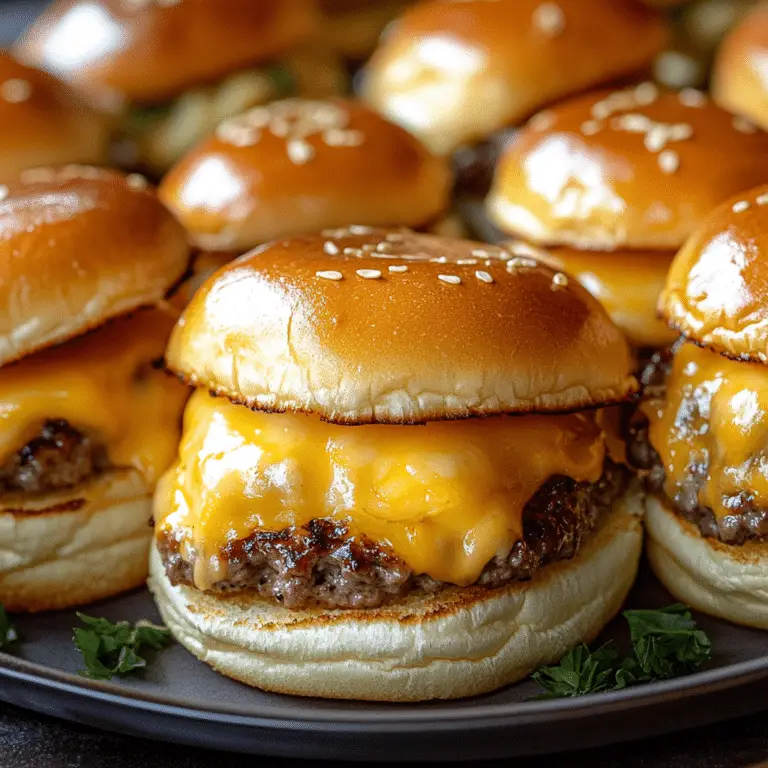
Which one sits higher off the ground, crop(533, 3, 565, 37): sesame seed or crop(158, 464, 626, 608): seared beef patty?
crop(533, 3, 565, 37): sesame seed

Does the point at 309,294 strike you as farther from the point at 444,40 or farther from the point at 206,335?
the point at 444,40

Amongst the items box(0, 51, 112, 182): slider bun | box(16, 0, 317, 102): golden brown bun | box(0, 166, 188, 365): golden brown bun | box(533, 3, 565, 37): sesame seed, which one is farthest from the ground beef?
box(16, 0, 317, 102): golden brown bun

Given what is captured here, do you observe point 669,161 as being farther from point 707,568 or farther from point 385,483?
point 385,483

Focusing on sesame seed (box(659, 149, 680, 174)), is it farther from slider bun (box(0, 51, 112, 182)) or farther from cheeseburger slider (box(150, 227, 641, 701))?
→ slider bun (box(0, 51, 112, 182))

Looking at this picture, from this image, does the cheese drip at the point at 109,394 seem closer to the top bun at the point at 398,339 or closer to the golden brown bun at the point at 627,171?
the top bun at the point at 398,339

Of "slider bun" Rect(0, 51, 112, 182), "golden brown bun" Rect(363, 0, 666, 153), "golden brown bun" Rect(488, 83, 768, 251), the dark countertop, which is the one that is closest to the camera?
the dark countertop

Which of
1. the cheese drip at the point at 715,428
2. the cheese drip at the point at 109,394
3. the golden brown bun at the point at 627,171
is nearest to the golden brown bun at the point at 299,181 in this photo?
the golden brown bun at the point at 627,171
